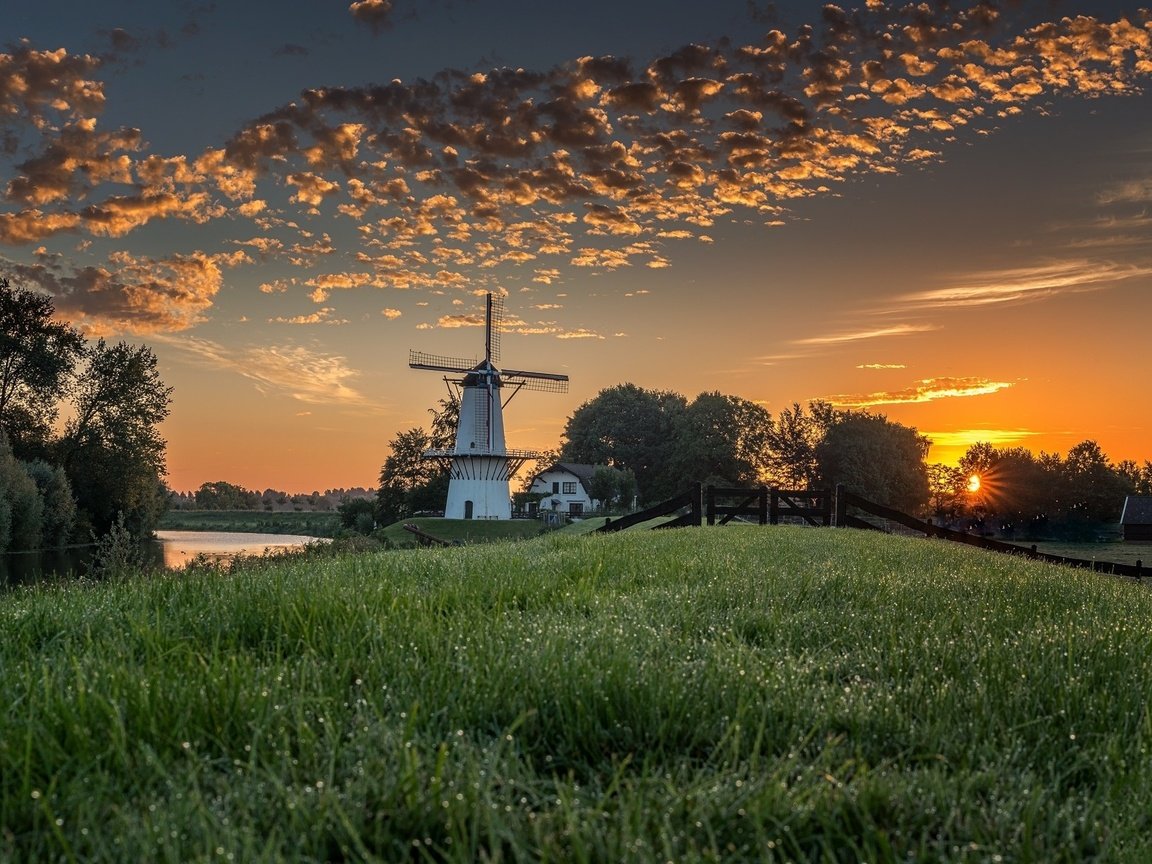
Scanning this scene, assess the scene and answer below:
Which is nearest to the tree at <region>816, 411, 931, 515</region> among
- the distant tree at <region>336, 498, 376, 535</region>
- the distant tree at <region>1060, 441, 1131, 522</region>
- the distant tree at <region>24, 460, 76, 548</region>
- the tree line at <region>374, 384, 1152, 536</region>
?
the tree line at <region>374, 384, 1152, 536</region>

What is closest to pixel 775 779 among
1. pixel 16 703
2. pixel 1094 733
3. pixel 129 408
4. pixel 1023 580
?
pixel 1094 733

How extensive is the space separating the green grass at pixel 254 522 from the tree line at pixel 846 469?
11955mm

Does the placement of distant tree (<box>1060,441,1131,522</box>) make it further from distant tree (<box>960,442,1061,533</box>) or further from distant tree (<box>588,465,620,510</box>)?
→ distant tree (<box>588,465,620,510</box>)

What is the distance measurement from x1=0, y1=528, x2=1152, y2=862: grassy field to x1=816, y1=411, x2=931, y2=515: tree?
83.9m

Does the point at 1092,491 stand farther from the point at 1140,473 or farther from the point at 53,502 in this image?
the point at 53,502

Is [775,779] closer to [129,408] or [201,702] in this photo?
[201,702]

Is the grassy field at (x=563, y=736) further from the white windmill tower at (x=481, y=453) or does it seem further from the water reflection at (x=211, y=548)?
the white windmill tower at (x=481, y=453)

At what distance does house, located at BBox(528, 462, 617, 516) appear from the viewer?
10581 centimetres

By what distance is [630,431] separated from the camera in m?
107

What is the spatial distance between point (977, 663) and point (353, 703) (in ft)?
9.95

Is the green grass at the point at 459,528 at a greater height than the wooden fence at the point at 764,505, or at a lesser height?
lesser

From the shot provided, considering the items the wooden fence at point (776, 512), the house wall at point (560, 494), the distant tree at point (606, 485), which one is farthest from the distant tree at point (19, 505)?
the house wall at point (560, 494)

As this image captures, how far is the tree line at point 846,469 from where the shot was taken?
8525 cm

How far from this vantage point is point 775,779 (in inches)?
99.3
